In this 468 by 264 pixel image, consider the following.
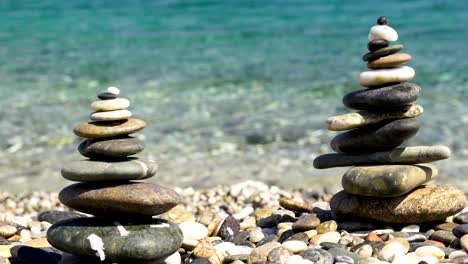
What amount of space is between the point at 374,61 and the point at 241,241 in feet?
5.42

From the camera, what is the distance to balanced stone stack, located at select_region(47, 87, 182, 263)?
4648 millimetres

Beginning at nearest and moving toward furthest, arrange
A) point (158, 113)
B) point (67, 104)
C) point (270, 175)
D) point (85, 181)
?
1. point (85, 181)
2. point (270, 175)
3. point (158, 113)
4. point (67, 104)

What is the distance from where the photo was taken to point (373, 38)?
597 cm

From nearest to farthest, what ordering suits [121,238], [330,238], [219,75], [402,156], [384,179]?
1. [121,238]
2. [330,238]
3. [384,179]
4. [402,156]
5. [219,75]

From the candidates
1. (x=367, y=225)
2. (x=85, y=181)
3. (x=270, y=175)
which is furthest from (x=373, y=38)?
(x=270, y=175)

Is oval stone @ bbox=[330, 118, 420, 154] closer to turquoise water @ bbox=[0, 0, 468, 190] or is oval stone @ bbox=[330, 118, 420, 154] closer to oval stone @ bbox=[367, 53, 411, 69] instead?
oval stone @ bbox=[367, 53, 411, 69]

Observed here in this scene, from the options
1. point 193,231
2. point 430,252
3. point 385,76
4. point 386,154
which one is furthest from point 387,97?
point 193,231

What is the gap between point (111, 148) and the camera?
4.88 meters

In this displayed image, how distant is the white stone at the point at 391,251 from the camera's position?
16.5ft

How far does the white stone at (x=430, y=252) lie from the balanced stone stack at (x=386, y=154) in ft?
1.91

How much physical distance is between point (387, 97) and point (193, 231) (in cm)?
168

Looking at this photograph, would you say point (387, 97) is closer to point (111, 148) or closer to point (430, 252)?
point (430, 252)

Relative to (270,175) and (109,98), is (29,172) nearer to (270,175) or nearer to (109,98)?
(270,175)

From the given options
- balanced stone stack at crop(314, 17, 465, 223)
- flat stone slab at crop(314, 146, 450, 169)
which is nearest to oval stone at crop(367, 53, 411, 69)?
balanced stone stack at crop(314, 17, 465, 223)
